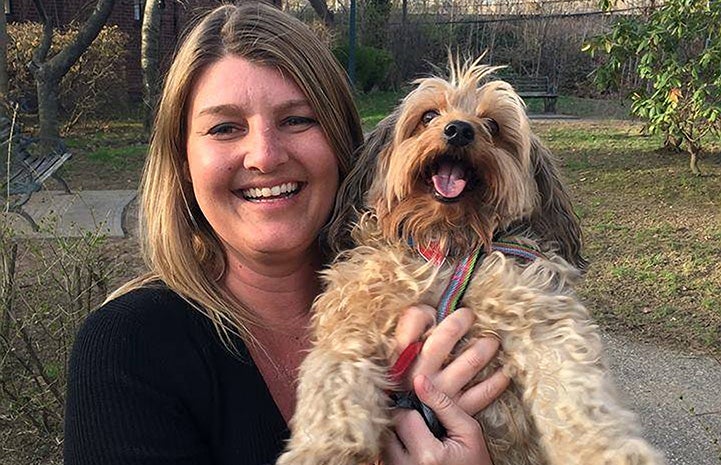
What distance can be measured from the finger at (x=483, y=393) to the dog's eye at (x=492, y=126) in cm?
94

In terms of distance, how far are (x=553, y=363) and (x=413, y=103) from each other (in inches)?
44.9

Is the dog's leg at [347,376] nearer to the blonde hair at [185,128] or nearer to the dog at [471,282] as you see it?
the dog at [471,282]

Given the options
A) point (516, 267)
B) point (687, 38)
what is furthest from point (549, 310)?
point (687, 38)

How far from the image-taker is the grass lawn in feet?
20.2

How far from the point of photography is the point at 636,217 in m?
8.70

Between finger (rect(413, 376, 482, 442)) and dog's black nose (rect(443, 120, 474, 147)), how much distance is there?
2.75 ft

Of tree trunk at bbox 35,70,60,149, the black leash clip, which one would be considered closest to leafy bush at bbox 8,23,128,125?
tree trunk at bbox 35,70,60,149

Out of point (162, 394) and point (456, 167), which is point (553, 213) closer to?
point (456, 167)

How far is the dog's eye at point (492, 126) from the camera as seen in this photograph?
9.02ft

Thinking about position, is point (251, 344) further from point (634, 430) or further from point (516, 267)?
point (634, 430)

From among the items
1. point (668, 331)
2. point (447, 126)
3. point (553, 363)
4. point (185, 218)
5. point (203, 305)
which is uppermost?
point (447, 126)

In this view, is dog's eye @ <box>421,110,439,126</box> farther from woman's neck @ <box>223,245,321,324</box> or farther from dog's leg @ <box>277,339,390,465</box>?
dog's leg @ <box>277,339,390,465</box>

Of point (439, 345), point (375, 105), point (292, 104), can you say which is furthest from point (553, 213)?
point (375, 105)

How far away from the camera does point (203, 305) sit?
2.29m
